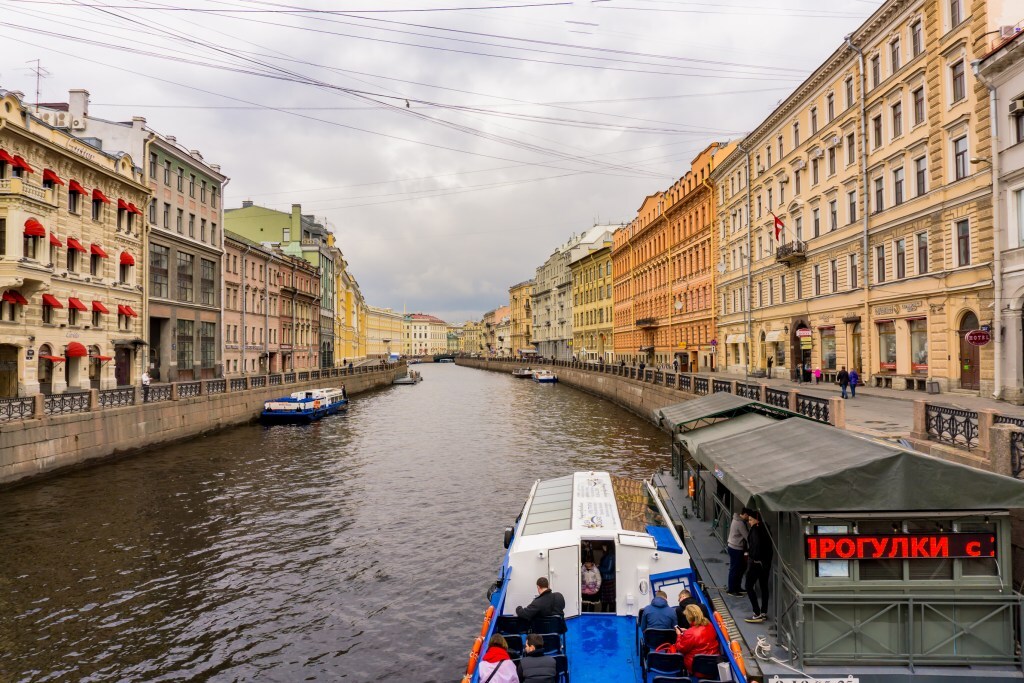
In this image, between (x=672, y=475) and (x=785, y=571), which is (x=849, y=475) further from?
(x=672, y=475)

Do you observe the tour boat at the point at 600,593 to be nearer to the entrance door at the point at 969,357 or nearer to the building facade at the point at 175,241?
the entrance door at the point at 969,357

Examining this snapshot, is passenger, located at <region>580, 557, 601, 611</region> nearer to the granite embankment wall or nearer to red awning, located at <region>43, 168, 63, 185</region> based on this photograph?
the granite embankment wall

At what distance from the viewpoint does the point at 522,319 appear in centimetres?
16250

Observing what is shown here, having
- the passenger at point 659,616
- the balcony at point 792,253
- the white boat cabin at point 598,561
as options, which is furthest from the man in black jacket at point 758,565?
the balcony at point 792,253

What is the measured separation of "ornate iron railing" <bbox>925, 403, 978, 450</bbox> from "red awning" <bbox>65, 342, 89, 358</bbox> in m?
36.2

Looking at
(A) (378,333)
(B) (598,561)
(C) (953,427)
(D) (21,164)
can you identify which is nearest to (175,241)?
(D) (21,164)

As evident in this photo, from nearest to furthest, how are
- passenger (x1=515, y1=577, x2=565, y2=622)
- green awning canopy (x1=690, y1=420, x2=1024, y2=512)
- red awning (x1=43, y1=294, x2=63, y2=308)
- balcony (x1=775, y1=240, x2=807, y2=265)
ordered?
green awning canopy (x1=690, y1=420, x2=1024, y2=512)
passenger (x1=515, y1=577, x2=565, y2=622)
red awning (x1=43, y1=294, x2=63, y2=308)
balcony (x1=775, y1=240, x2=807, y2=265)

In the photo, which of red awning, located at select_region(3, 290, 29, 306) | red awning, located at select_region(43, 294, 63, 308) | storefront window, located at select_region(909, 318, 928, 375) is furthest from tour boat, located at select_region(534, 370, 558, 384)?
red awning, located at select_region(3, 290, 29, 306)

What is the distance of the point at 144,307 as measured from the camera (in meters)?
39.1

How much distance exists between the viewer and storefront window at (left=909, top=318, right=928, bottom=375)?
27359 mm

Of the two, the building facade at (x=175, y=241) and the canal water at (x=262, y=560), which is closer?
the canal water at (x=262, y=560)

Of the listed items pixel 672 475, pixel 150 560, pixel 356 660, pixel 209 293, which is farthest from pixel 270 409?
pixel 356 660

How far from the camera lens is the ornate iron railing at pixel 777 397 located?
854 inches

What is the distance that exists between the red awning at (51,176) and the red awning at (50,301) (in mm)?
5565
